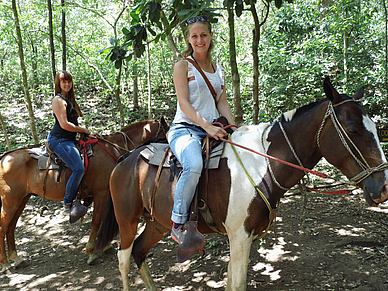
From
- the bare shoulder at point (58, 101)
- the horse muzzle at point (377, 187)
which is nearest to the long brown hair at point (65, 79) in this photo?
the bare shoulder at point (58, 101)

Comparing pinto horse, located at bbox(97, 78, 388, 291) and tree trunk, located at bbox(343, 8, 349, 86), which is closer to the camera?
pinto horse, located at bbox(97, 78, 388, 291)

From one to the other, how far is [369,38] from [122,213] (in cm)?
901

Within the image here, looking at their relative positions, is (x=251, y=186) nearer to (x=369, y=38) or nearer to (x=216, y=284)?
(x=216, y=284)

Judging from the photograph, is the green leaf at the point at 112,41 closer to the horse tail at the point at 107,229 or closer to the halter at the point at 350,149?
the horse tail at the point at 107,229

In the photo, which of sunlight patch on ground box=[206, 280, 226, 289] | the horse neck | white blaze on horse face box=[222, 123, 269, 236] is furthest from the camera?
sunlight patch on ground box=[206, 280, 226, 289]

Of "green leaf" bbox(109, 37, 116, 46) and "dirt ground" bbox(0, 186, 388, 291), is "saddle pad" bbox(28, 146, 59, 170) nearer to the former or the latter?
"dirt ground" bbox(0, 186, 388, 291)

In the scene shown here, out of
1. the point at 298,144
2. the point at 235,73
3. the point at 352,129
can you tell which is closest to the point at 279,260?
the point at 298,144

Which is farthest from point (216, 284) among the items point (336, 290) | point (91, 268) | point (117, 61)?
point (117, 61)

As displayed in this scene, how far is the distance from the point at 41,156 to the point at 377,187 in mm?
5000

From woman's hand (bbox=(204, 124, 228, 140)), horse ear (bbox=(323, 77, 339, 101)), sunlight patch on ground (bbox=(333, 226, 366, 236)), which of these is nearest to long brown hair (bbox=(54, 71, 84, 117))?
woman's hand (bbox=(204, 124, 228, 140))

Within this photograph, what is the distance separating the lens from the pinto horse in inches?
89.9

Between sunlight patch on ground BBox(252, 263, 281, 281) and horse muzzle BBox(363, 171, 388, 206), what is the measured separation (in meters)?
2.07

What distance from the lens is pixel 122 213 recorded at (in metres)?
3.43

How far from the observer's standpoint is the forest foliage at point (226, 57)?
505 cm
